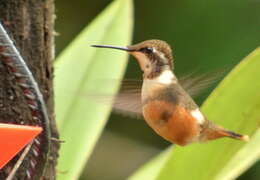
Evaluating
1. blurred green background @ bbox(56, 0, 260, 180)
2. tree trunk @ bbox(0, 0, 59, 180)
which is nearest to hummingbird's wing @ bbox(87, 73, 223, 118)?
tree trunk @ bbox(0, 0, 59, 180)

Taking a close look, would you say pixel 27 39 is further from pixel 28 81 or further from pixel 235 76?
pixel 235 76

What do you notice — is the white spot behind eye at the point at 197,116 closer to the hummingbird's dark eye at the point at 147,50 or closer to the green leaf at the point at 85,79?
the hummingbird's dark eye at the point at 147,50

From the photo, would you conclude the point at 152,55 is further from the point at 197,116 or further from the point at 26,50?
the point at 26,50

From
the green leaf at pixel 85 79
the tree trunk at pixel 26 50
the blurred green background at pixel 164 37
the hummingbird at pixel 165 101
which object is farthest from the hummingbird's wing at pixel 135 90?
the blurred green background at pixel 164 37

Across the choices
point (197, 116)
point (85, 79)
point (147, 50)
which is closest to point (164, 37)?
point (85, 79)

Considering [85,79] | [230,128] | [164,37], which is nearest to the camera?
[230,128]

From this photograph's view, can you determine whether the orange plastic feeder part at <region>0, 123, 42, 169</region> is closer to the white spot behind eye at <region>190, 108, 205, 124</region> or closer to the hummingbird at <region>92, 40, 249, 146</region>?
the hummingbird at <region>92, 40, 249, 146</region>

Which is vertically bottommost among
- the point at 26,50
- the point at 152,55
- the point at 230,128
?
the point at 230,128
